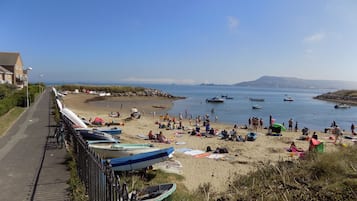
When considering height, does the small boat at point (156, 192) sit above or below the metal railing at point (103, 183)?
below

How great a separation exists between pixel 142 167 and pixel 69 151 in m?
2.84

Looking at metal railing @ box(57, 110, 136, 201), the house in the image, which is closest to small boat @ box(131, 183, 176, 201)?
metal railing @ box(57, 110, 136, 201)

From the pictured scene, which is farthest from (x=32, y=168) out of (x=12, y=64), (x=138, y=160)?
(x=12, y=64)

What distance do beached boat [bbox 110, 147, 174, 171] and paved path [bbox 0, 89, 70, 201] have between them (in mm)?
1921

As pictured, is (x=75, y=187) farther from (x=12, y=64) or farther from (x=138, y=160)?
(x=12, y=64)

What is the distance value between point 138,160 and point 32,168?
3730 millimetres

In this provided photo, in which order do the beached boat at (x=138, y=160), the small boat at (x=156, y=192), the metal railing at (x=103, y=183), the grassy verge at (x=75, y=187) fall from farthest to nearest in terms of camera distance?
the beached boat at (x=138, y=160) < the small boat at (x=156, y=192) < the grassy verge at (x=75, y=187) < the metal railing at (x=103, y=183)

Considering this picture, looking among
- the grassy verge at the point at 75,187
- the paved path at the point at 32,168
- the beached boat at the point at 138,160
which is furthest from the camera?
the beached boat at the point at 138,160

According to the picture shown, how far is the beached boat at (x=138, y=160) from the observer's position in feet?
34.0

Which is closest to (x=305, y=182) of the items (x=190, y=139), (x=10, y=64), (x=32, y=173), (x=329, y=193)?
(x=329, y=193)

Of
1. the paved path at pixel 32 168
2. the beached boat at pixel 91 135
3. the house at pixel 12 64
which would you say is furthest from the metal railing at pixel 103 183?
the house at pixel 12 64

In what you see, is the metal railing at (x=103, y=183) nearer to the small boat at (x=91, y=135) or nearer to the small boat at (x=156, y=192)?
the small boat at (x=156, y=192)

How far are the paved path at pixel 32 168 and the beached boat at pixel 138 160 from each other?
1921 millimetres

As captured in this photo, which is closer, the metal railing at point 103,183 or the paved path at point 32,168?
the metal railing at point 103,183
